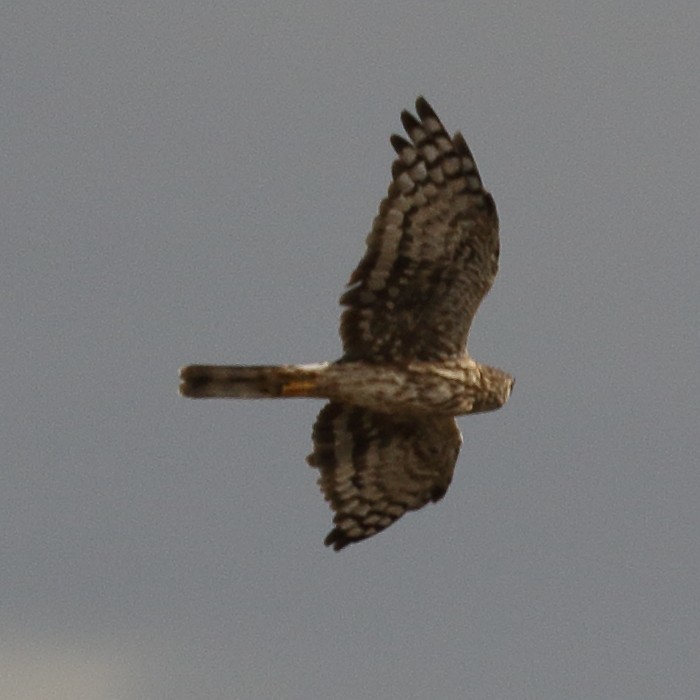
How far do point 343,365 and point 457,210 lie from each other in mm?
1561

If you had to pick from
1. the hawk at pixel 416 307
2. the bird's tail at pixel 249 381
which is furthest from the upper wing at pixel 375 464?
the bird's tail at pixel 249 381

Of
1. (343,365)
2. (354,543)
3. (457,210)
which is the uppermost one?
(457,210)

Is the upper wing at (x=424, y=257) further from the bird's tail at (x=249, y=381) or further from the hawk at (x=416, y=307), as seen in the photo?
the bird's tail at (x=249, y=381)

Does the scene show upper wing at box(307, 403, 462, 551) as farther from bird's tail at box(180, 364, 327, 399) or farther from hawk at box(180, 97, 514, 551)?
bird's tail at box(180, 364, 327, 399)

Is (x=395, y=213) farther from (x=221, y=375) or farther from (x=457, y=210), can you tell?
(x=221, y=375)

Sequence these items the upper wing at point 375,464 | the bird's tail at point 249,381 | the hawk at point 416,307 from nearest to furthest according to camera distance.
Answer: the hawk at point 416,307, the bird's tail at point 249,381, the upper wing at point 375,464

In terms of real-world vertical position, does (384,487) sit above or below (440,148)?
below

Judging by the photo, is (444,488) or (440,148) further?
(444,488)

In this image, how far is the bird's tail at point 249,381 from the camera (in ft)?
64.0

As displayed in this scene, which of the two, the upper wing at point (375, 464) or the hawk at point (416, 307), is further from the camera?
the upper wing at point (375, 464)

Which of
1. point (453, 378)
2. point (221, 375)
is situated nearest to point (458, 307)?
point (453, 378)

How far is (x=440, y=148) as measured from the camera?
1919cm

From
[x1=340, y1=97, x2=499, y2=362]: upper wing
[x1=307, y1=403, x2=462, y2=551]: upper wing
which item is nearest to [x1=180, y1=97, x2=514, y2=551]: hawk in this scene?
[x1=340, y1=97, x2=499, y2=362]: upper wing

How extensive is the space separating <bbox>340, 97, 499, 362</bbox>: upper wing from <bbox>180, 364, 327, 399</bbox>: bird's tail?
418 mm
